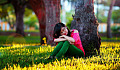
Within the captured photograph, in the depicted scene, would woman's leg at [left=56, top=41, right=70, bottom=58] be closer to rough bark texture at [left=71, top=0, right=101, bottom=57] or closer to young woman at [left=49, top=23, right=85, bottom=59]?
young woman at [left=49, top=23, right=85, bottom=59]

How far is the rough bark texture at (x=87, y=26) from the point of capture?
627 centimetres

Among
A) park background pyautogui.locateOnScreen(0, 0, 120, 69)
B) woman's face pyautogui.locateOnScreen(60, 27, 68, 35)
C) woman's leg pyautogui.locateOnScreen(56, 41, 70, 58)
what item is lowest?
park background pyautogui.locateOnScreen(0, 0, 120, 69)

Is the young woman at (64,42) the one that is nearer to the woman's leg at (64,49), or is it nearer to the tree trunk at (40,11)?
the woman's leg at (64,49)

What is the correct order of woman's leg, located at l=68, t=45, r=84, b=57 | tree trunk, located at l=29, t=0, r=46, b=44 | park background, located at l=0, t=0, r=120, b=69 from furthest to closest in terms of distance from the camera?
tree trunk, located at l=29, t=0, r=46, b=44, woman's leg, located at l=68, t=45, r=84, b=57, park background, located at l=0, t=0, r=120, b=69

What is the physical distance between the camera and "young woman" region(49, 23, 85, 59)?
16.4 ft

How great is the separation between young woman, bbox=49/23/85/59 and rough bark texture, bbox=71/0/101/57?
824 mm

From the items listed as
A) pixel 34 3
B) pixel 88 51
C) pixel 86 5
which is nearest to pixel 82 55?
pixel 88 51

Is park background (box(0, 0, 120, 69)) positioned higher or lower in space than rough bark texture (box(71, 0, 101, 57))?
lower

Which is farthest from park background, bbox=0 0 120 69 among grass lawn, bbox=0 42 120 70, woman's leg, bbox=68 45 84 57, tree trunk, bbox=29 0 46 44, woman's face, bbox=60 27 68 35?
tree trunk, bbox=29 0 46 44

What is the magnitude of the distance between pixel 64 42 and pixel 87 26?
1.65 meters

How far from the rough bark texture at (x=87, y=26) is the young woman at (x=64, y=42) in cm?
82

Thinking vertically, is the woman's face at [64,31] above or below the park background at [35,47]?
above

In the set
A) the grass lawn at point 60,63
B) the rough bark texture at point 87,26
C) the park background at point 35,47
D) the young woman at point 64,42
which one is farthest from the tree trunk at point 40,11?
the young woman at point 64,42

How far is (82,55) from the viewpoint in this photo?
18.7ft
